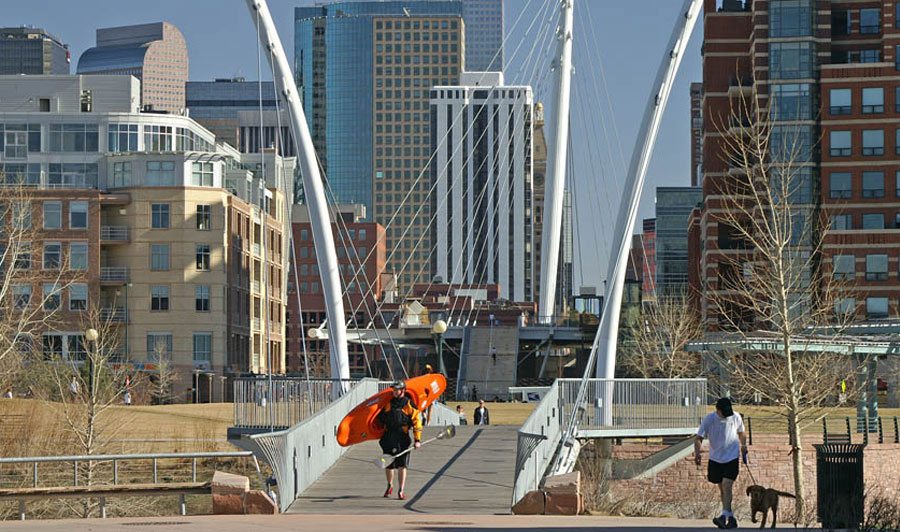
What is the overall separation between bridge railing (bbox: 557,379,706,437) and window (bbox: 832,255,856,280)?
5613 cm

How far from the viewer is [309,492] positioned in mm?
22125

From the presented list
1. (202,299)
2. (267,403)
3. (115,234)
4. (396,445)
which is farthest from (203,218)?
(396,445)

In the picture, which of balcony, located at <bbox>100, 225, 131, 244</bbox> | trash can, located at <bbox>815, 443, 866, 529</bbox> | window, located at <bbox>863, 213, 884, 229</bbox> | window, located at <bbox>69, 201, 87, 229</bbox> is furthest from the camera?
balcony, located at <bbox>100, 225, 131, 244</bbox>

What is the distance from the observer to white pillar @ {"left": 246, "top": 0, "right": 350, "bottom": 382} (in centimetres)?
3825

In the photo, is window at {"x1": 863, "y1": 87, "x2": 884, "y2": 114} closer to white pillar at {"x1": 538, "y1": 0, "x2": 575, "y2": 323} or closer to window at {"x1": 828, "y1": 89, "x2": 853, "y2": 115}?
window at {"x1": 828, "y1": 89, "x2": 853, "y2": 115}

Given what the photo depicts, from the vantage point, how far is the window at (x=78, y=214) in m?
99.4

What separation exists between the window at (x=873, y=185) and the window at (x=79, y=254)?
173ft

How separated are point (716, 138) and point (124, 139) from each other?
43.1 m

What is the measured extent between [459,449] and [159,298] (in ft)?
248

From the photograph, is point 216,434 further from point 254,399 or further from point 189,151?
point 189,151

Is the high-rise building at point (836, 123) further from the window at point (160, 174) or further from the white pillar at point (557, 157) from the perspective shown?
the window at point (160, 174)

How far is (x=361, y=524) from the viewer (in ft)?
58.6

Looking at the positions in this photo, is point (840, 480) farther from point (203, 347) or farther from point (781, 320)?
point (203, 347)

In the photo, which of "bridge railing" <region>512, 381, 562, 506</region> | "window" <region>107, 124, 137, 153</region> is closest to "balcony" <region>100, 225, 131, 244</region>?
"window" <region>107, 124, 137, 153</region>
